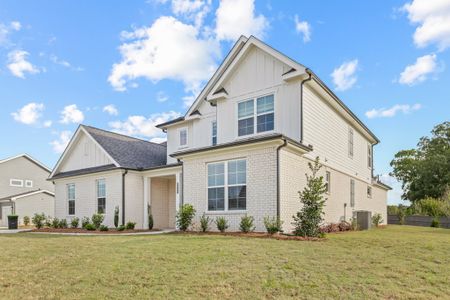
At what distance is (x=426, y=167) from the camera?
37.2 m

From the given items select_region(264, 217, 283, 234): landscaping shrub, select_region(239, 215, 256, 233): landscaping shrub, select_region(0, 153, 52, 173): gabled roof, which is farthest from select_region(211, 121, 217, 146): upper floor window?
select_region(0, 153, 52, 173): gabled roof

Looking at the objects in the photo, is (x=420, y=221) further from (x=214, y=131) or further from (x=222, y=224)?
(x=222, y=224)

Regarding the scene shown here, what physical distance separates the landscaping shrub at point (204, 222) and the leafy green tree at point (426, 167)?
26.4 metres

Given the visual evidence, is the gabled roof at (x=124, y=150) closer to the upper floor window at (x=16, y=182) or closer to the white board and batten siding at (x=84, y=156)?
the white board and batten siding at (x=84, y=156)

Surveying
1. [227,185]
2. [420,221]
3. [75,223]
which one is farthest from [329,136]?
[75,223]

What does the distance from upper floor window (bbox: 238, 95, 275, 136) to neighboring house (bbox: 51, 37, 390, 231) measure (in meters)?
0.05

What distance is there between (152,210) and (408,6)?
15781mm

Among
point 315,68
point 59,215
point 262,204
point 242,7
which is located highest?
point 242,7

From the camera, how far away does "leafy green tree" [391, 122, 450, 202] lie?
3600 centimetres

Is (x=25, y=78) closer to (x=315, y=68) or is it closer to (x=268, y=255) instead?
(x=315, y=68)

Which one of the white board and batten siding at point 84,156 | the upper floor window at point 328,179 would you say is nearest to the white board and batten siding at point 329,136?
the upper floor window at point 328,179

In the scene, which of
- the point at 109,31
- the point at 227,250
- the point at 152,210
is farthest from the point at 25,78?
the point at 227,250

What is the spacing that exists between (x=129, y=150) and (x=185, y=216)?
998 centimetres

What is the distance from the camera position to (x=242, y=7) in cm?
1359
